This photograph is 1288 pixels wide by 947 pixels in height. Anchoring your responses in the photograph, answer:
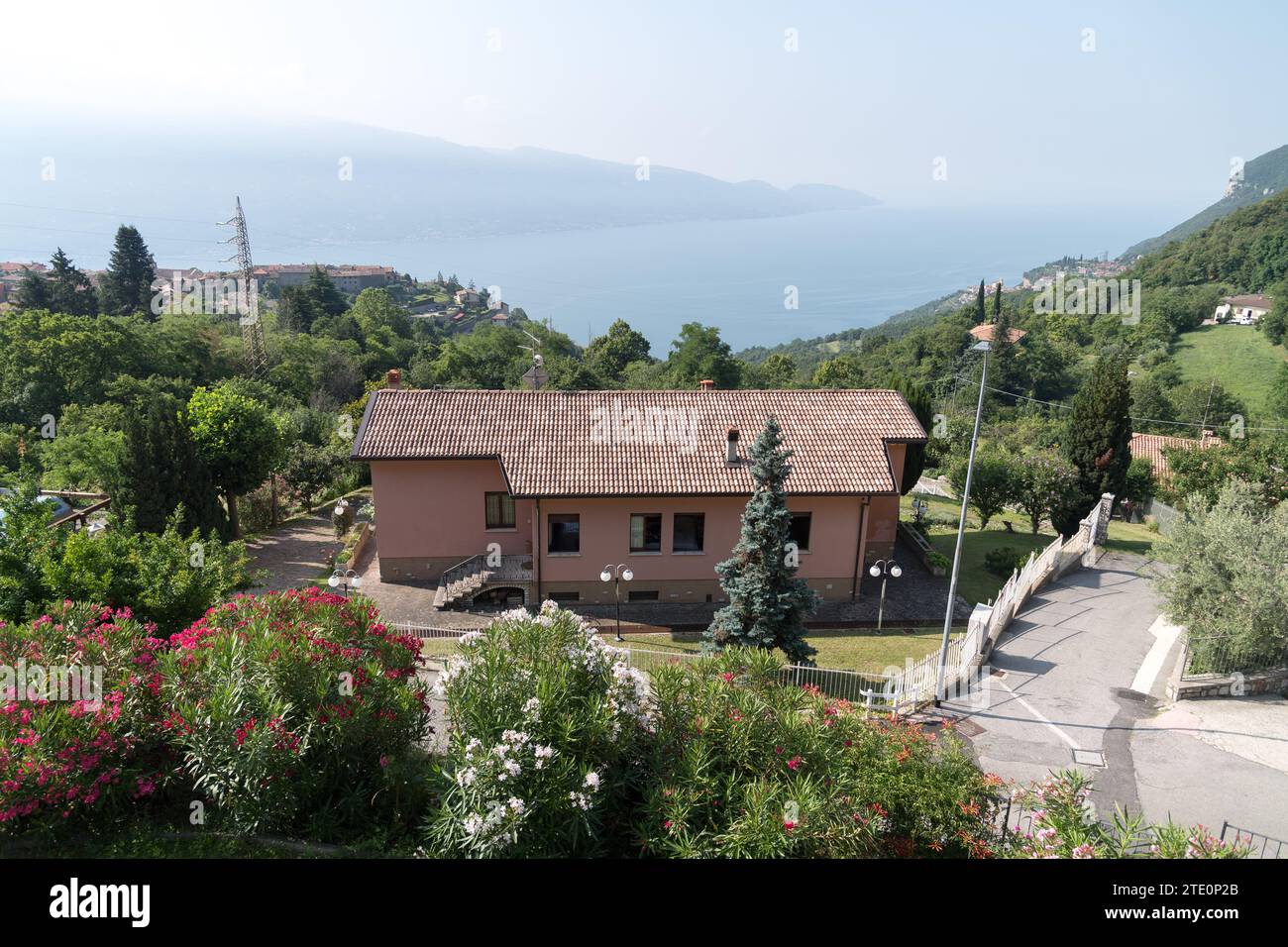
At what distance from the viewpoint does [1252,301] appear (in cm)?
9375

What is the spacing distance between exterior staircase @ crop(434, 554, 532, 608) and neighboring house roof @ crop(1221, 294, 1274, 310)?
104 m

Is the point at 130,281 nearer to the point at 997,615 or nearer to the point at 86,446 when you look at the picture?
the point at 86,446

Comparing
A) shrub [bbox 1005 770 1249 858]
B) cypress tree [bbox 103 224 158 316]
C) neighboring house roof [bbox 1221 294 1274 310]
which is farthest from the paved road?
neighboring house roof [bbox 1221 294 1274 310]

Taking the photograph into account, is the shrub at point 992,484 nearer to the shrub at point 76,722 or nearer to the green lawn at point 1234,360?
the shrub at point 76,722

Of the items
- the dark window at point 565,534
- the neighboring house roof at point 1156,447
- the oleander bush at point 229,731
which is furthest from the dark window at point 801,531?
the neighboring house roof at point 1156,447

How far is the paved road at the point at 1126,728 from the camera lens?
13.1 meters

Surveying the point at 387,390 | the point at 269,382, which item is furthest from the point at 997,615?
the point at 269,382

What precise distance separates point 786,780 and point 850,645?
11959mm

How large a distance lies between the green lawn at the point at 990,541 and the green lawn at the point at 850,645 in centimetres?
391

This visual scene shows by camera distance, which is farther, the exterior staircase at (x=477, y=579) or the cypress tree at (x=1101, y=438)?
the cypress tree at (x=1101, y=438)

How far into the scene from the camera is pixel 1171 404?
69.2 meters

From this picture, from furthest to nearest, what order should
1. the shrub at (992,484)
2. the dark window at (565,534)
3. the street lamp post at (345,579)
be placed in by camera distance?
1. the shrub at (992,484)
2. the dark window at (565,534)
3. the street lamp post at (345,579)

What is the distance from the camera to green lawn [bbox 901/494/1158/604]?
967 inches

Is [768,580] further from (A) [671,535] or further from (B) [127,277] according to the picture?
(B) [127,277]
